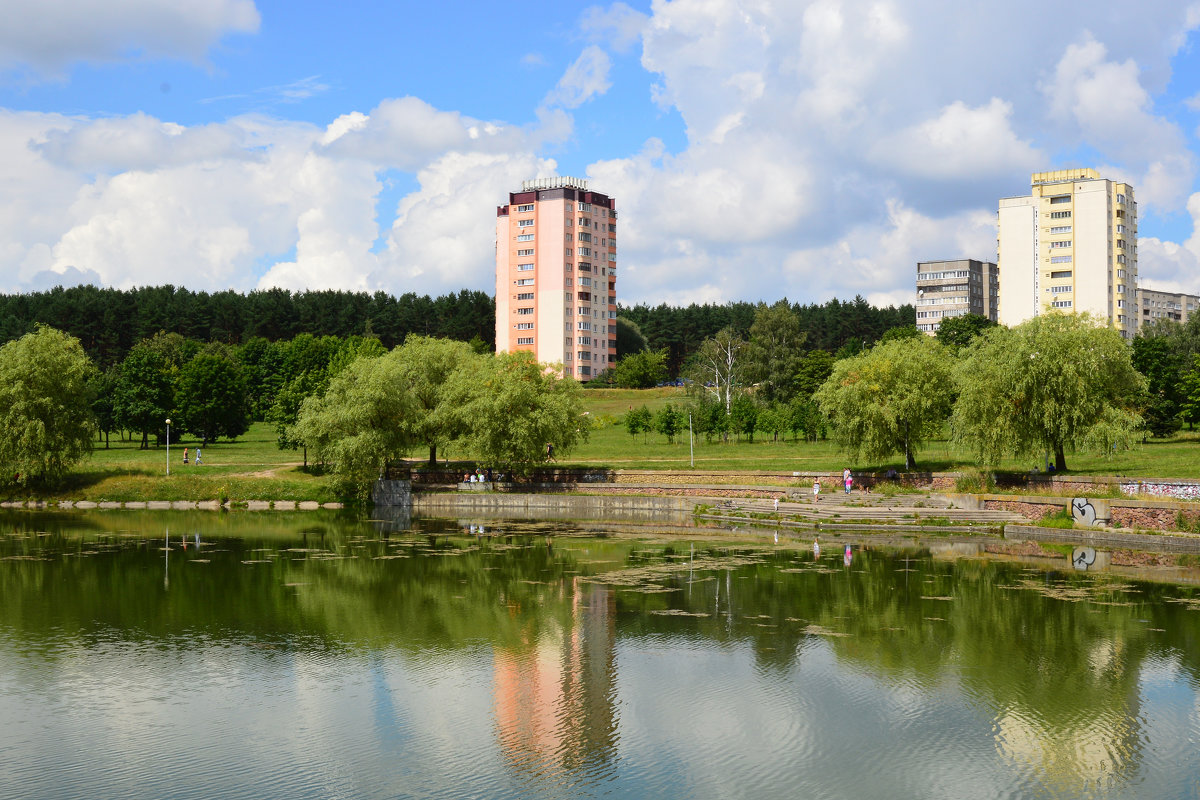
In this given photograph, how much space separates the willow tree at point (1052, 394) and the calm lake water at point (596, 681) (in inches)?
567

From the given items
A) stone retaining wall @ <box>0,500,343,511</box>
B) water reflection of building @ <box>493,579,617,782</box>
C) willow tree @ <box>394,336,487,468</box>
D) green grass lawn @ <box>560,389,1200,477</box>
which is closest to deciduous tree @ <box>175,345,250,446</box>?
stone retaining wall @ <box>0,500,343,511</box>

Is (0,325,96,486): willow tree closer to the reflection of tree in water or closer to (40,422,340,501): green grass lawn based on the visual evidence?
(40,422,340,501): green grass lawn

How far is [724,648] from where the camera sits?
934 inches

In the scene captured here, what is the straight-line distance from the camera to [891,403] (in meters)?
55.2

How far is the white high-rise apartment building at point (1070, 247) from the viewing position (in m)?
122

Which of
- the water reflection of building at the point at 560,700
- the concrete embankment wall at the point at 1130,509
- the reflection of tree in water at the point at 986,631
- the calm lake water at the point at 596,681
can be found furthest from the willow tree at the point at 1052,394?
the water reflection of building at the point at 560,700

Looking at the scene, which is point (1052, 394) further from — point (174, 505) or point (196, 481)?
point (174, 505)

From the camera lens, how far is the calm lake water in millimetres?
15367

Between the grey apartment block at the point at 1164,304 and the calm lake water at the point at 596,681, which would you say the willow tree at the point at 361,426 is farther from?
the grey apartment block at the point at 1164,304

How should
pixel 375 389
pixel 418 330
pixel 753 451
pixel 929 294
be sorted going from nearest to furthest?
pixel 375 389 → pixel 753 451 → pixel 418 330 → pixel 929 294

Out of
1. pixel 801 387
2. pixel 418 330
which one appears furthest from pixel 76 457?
pixel 418 330

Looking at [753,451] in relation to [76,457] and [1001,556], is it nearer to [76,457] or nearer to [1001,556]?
[1001,556]

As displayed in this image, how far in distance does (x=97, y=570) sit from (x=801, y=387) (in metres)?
84.1

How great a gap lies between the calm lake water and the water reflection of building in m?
0.08
